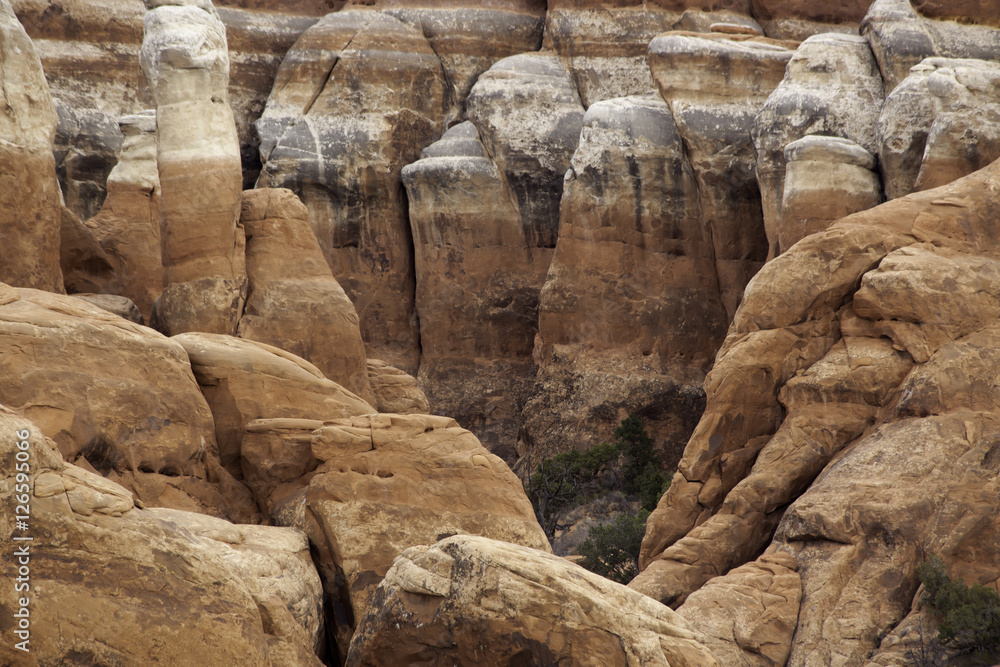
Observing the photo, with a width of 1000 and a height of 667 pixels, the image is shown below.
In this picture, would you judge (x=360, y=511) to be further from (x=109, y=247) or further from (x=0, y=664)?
(x=109, y=247)

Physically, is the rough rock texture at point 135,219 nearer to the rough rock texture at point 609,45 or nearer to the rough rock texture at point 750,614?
the rough rock texture at point 609,45

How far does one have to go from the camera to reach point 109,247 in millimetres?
21781

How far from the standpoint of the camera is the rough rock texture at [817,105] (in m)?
21.8

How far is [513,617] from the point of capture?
24.9 feet

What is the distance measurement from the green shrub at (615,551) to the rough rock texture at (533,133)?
1082cm

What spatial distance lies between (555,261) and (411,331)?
4638 millimetres

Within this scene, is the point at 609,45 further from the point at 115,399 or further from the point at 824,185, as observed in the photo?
the point at 115,399

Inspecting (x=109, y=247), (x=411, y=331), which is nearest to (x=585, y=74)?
(x=411, y=331)

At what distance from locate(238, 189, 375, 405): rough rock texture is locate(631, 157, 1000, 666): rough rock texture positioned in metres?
5.64

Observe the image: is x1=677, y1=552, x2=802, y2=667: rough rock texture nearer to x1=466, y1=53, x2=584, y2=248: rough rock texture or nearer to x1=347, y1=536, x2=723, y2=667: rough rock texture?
x1=347, y1=536, x2=723, y2=667: rough rock texture

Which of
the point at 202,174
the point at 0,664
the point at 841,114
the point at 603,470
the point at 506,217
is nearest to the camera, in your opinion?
the point at 0,664

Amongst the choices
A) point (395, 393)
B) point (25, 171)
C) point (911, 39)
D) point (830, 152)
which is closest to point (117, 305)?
point (25, 171)

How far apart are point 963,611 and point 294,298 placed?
1073cm

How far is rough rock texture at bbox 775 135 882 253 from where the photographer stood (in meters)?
20.6
